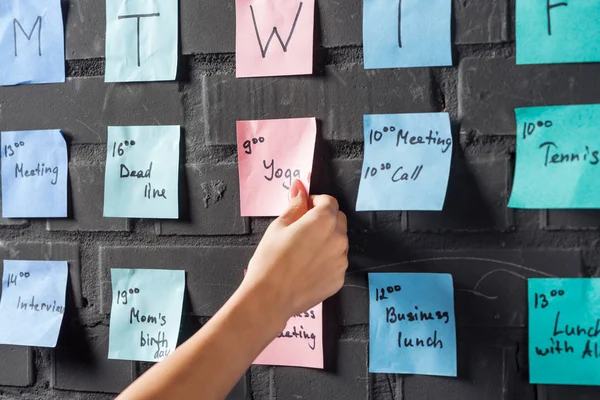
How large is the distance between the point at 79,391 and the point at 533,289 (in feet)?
2.50

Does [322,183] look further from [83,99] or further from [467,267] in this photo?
[83,99]

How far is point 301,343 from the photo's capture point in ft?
2.80

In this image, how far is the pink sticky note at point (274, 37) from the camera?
0.82 metres

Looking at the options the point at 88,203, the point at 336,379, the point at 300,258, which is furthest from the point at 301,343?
the point at 88,203

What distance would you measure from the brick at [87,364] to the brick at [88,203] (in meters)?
0.17

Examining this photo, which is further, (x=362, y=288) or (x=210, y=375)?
(x=362, y=288)

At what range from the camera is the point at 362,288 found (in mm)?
839

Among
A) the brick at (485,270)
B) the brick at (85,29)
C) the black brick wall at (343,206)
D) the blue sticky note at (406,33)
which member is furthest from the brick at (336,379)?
the brick at (85,29)

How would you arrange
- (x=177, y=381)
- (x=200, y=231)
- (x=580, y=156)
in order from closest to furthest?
1. (x=177, y=381)
2. (x=580, y=156)
3. (x=200, y=231)

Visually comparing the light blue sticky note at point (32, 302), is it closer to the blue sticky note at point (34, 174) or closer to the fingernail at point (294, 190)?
the blue sticky note at point (34, 174)

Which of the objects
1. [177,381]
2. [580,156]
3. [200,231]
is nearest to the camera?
[177,381]

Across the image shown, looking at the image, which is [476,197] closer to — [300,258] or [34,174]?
[300,258]

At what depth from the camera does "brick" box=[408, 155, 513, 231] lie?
78cm

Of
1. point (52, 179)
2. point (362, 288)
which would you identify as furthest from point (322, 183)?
point (52, 179)
